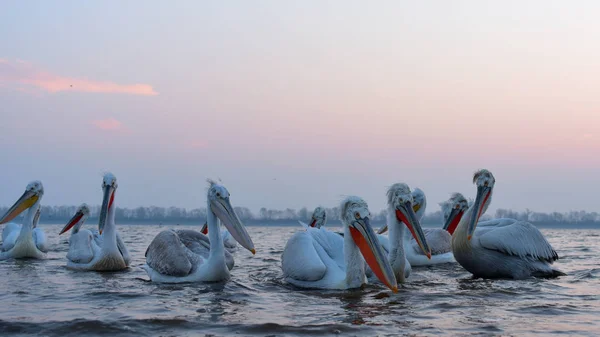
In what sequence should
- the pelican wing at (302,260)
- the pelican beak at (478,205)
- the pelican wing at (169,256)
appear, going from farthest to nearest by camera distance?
Answer: the pelican beak at (478,205) → the pelican wing at (169,256) → the pelican wing at (302,260)

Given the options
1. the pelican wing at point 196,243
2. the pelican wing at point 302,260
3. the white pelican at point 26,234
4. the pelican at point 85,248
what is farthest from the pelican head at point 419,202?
the white pelican at point 26,234

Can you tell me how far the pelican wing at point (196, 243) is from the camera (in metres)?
7.08

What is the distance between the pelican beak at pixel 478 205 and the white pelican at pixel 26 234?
20.6ft

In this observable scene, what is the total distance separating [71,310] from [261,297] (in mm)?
1577

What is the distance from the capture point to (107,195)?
8.02 m

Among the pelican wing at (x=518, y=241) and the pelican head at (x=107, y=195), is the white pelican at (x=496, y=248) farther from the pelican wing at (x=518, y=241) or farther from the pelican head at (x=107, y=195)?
the pelican head at (x=107, y=195)

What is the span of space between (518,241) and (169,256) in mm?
3704

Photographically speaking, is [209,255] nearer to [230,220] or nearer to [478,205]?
[230,220]

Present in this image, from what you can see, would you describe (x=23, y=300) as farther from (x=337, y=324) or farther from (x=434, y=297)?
(x=434, y=297)

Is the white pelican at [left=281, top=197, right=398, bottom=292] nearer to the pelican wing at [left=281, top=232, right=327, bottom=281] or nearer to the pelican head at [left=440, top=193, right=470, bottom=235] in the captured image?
the pelican wing at [left=281, top=232, right=327, bottom=281]

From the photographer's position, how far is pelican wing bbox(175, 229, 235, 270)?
7078 millimetres

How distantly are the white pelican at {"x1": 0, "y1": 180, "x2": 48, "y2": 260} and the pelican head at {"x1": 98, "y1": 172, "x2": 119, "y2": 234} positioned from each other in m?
1.96

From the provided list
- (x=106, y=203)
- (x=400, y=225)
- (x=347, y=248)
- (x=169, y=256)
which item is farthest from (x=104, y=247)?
(x=400, y=225)

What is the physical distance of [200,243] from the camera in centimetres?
727
